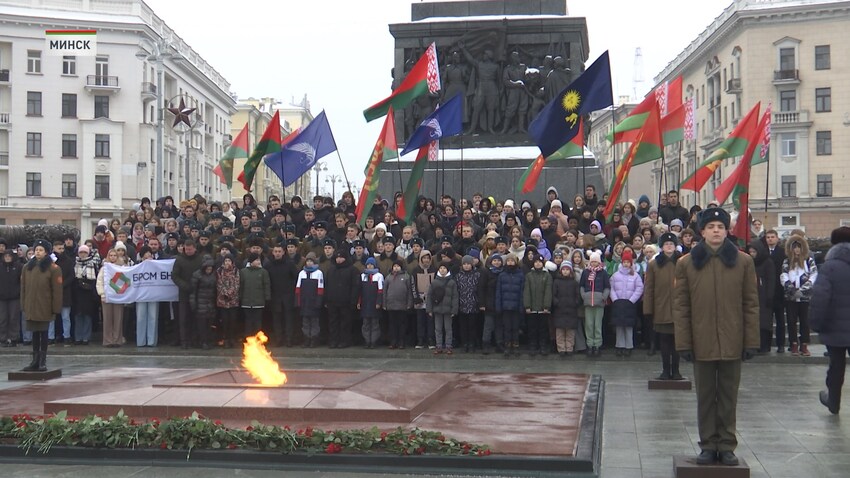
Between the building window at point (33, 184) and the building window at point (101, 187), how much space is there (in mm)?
3636

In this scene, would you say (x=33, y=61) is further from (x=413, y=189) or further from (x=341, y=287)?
(x=341, y=287)

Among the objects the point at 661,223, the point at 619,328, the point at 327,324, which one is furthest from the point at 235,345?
the point at 661,223

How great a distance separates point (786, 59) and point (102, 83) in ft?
148

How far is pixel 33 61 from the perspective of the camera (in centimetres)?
6612

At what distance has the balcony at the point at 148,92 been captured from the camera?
68.0 metres

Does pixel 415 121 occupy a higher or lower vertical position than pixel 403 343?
higher

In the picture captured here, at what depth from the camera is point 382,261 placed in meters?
16.8

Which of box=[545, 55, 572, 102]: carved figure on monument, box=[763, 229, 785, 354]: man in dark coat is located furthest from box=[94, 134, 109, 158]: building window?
box=[763, 229, 785, 354]: man in dark coat

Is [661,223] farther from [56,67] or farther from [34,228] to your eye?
[56,67]

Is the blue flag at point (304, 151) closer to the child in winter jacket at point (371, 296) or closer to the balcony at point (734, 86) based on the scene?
the child in winter jacket at point (371, 296)

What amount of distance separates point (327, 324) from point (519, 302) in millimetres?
3702

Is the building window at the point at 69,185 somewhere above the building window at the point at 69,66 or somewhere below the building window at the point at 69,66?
below

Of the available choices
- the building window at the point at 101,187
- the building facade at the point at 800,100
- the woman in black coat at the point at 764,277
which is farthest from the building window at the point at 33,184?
the woman in black coat at the point at 764,277

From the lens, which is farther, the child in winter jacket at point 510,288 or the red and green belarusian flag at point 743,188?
the child in winter jacket at point 510,288
